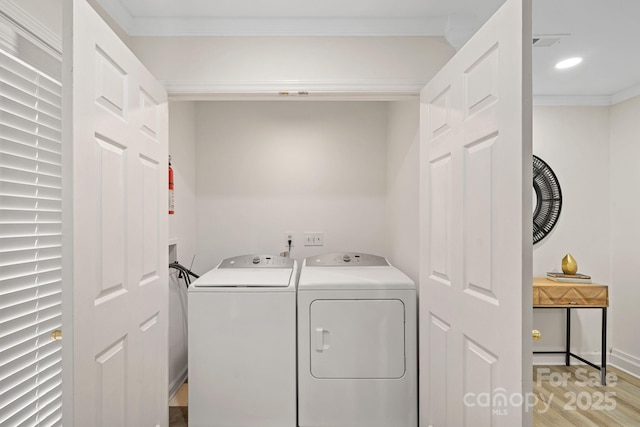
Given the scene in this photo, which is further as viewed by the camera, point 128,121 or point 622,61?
point 622,61

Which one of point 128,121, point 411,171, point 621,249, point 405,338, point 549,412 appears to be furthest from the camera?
point 621,249

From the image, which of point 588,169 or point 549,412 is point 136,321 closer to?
point 549,412

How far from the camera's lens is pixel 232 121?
3.11m

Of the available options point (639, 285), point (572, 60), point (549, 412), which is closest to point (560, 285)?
point (639, 285)

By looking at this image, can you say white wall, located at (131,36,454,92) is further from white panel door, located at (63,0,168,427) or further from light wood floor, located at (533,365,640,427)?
light wood floor, located at (533,365,640,427)

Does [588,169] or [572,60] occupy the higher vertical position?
[572,60]

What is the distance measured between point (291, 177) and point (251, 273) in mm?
1052

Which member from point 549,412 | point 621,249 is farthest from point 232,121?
point 621,249

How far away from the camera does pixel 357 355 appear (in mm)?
2080

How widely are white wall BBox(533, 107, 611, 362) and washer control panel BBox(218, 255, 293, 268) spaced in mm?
2433

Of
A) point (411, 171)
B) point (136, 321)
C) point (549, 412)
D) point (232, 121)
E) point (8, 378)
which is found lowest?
point (549, 412)

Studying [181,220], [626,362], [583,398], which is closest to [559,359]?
[626,362]

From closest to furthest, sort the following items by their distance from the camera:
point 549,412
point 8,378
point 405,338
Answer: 1. point 8,378
2. point 405,338
3. point 549,412

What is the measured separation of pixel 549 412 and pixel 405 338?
142cm
